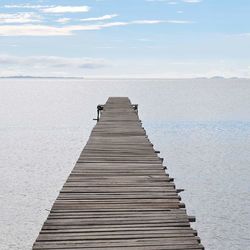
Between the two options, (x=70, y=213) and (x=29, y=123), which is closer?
(x=70, y=213)

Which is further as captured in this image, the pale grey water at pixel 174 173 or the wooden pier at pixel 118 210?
the pale grey water at pixel 174 173

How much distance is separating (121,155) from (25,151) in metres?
37.1

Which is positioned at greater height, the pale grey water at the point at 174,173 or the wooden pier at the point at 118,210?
the wooden pier at the point at 118,210

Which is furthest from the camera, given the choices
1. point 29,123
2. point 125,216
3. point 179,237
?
point 29,123

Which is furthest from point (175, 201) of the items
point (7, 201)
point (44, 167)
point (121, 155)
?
point (44, 167)

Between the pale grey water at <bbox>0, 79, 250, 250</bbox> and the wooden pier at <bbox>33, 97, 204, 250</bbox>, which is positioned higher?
the wooden pier at <bbox>33, 97, 204, 250</bbox>

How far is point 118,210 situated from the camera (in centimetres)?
929

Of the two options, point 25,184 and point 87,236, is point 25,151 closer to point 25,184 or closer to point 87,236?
point 25,184

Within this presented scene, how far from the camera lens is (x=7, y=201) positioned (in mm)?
29453

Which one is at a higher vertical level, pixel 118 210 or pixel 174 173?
pixel 118 210

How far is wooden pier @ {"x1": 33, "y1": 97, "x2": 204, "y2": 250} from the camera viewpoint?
7.55m

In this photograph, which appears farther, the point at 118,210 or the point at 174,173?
the point at 174,173

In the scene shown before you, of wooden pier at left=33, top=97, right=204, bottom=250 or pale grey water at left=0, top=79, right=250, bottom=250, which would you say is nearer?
wooden pier at left=33, top=97, right=204, bottom=250

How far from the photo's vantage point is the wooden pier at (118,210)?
24.8 feet
